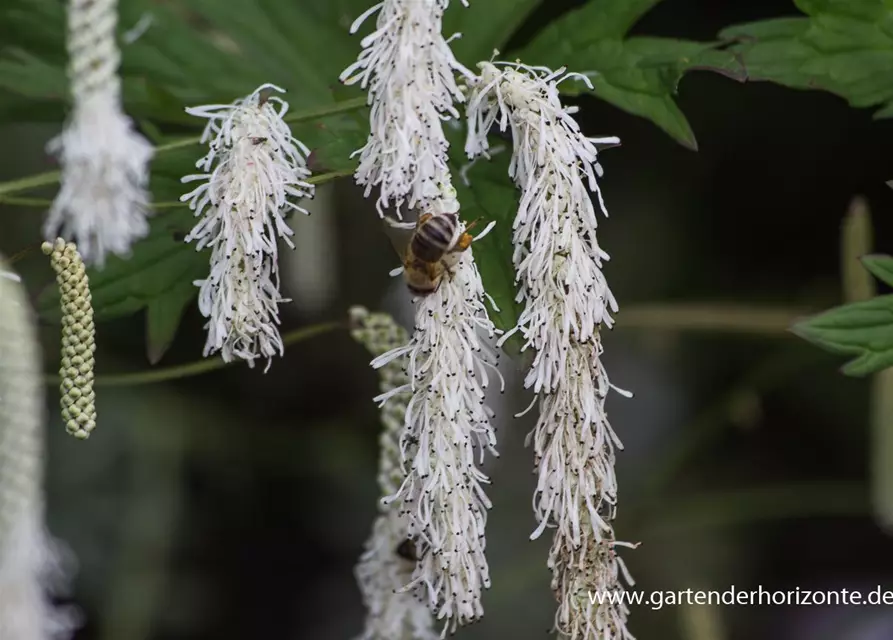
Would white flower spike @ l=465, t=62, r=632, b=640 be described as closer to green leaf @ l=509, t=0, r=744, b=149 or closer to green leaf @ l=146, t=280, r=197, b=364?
green leaf @ l=509, t=0, r=744, b=149

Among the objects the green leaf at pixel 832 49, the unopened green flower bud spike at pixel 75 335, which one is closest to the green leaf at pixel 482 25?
the green leaf at pixel 832 49

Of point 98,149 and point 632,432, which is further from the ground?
point 98,149

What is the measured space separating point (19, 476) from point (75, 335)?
0.11m

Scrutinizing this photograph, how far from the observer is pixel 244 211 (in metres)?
0.61

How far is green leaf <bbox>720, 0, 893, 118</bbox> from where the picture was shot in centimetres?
77

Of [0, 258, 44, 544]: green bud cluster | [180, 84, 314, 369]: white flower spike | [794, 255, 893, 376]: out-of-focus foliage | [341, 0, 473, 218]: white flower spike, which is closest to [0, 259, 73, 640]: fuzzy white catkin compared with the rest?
[0, 258, 44, 544]: green bud cluster

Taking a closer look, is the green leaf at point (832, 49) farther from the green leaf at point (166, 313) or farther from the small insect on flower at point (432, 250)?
the green leaf at point (166, 313)

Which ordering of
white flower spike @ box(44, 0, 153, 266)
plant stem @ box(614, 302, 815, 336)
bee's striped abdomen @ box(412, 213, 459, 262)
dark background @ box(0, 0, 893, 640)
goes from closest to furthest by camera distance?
white flower spike @ box(44, 0, 153, 266) → bee's striped abdomen @ box(412, 213, 459, 262) → plant stem @ box(614, 302, 815, 336) → dark background @ box(0, 0, 893, 640)

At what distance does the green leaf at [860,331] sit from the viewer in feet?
2.33

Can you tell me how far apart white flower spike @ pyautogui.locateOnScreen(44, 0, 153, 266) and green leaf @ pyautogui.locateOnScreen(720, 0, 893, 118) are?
1.63 ft

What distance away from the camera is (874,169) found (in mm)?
1155

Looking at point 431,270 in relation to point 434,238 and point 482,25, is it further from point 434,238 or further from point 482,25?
point 482,25

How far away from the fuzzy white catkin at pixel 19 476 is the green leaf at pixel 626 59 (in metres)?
0.43

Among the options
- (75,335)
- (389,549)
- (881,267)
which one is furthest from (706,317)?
(75,335)
